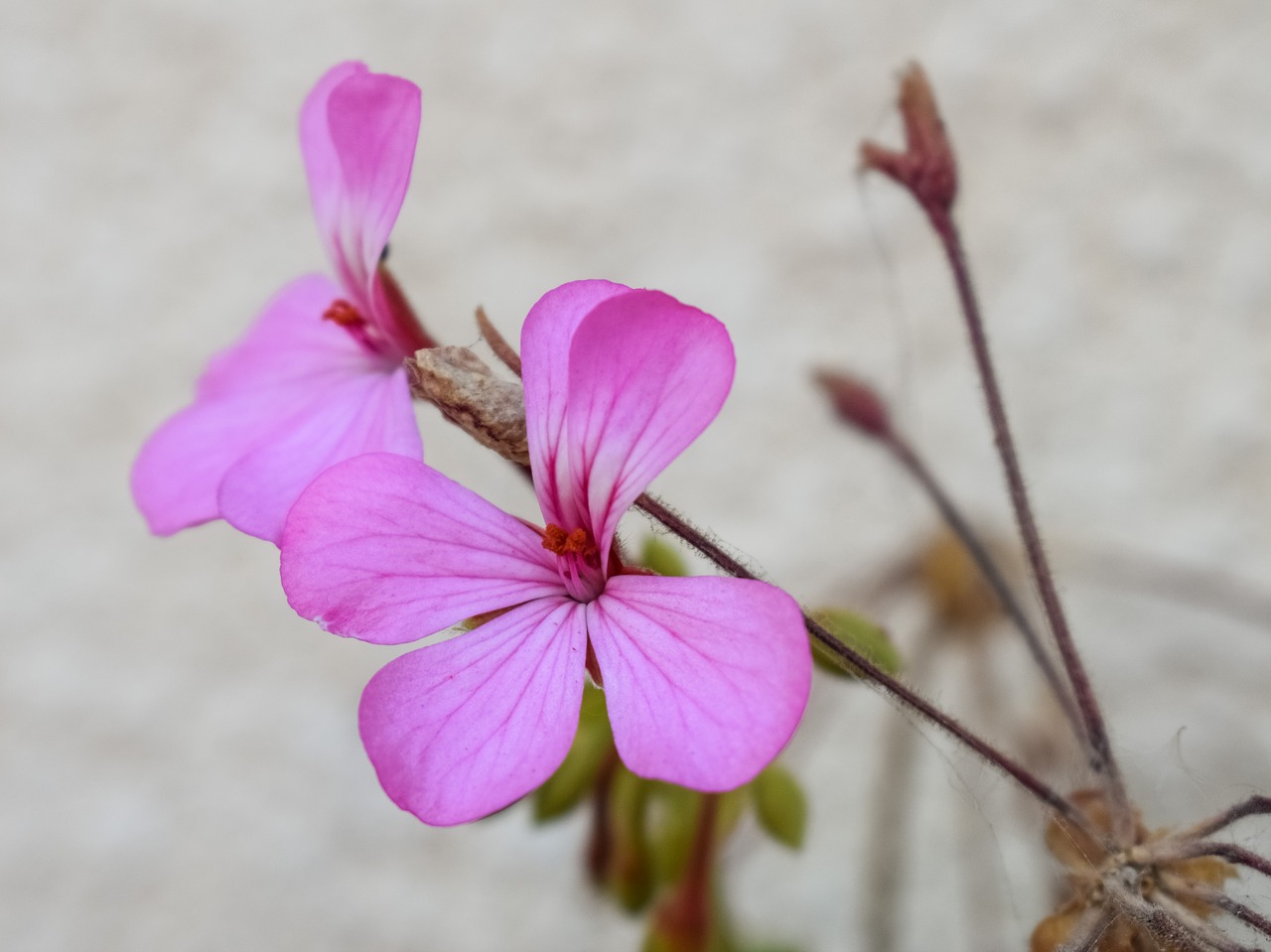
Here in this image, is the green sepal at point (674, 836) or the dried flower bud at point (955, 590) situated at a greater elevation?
the dried flower bud at point (955, 590)

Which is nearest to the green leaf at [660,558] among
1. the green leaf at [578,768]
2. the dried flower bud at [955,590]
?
the green leaf at [578,768]

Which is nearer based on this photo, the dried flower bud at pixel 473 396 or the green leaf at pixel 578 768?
the dried flower bud at pixel 473 396

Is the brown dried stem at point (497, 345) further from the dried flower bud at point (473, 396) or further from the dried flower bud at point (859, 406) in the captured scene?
the dried flower bud at point (859, 406)

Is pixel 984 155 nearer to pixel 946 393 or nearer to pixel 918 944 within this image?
pixel 946 393

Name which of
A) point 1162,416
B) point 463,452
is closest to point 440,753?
point 463,452

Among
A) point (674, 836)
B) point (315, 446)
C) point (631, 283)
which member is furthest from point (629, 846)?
point (631, 283)

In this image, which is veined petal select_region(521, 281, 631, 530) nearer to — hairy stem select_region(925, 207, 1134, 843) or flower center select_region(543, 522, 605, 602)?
flower center select_region(543, 522, 605, 602)

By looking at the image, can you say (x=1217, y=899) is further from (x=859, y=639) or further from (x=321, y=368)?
(x=321, y=368)
